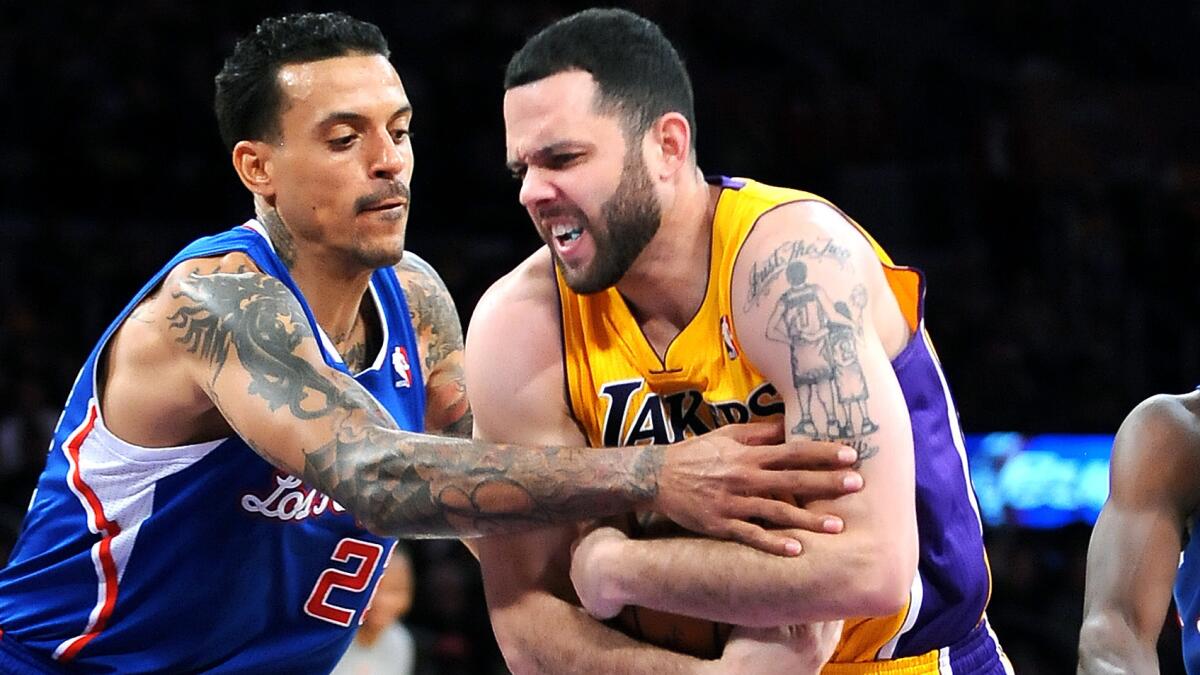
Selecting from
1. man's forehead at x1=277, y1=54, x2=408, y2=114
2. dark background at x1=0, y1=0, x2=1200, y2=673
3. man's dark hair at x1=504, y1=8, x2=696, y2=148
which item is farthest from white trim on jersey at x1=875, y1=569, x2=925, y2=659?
dark background at x1=0, y1=0, x2=1200, y2=673

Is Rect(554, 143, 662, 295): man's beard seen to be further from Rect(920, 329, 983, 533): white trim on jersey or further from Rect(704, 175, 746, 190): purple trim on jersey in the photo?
Rect(920, 329, 983, 533): white trim on jersey

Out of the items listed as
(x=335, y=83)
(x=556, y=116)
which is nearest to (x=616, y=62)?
(x=556, y=116)

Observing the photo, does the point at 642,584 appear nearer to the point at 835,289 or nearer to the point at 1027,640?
the point at 835,289

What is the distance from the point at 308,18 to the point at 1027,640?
22.2 ft

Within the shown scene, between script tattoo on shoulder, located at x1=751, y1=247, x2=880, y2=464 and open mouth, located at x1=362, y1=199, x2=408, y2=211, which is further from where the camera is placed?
open mouth, located at x1=362, y1=199, x2=408, y2=211

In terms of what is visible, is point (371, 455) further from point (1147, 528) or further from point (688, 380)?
point (1147, 528)

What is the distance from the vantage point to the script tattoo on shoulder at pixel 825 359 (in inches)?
109

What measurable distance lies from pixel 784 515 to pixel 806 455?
11cm

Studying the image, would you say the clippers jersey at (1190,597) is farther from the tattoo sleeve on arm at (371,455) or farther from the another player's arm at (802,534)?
the tattoo sleeve on arm at (371,455)

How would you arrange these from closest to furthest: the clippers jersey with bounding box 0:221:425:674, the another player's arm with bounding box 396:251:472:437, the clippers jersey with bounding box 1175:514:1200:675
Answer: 1. the clippers jersey with bounding box 1175:514:1200:675
2. the clippers jersey with bounding box 0:221:425:674
3. the another player's arm with bounding box 396:251:472:437

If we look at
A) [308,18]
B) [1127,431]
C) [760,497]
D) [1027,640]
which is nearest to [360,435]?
[760,497]

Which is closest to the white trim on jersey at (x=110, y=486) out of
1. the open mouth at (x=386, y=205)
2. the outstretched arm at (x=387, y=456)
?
the outstretched arm at (x=387, y=456)

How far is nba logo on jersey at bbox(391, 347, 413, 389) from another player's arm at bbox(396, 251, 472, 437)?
13cm

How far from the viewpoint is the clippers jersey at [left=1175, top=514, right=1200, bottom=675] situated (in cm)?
332
